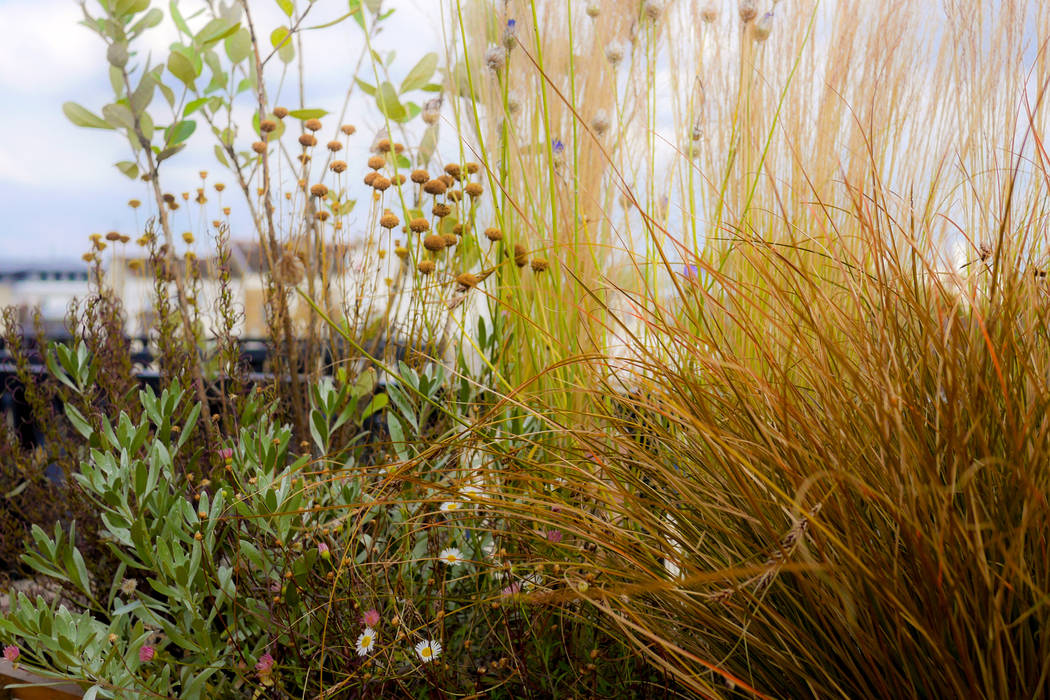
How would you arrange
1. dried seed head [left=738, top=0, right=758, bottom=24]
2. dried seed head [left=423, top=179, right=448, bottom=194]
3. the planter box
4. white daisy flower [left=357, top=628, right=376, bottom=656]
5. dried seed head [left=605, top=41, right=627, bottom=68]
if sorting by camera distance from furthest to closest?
dried seed head [left=605, top=41, right=627, bottom=68] < dried seed head [left=738, top=0, right=758, bottom=24] < dried seed head [left=423, top=179, right=448, bottom=194] < the planter box < white daisy flower [left=357, top=628, right=376, bottom=656]

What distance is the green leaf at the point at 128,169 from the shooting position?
2512 mm

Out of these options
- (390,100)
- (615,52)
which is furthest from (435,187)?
(390,100)

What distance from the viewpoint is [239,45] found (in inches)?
95.3

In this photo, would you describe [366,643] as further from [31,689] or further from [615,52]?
[615,52]

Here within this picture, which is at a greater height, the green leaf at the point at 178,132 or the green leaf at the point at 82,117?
the green leaf at the point at 82,117

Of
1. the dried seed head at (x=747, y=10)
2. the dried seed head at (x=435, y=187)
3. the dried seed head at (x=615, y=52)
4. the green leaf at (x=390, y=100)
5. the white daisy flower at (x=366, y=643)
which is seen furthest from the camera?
the green leaf at (x=390, y=100)

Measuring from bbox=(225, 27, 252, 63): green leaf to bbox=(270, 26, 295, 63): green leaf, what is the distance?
0.07 m

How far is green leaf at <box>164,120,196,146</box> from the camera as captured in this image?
7.69 feet

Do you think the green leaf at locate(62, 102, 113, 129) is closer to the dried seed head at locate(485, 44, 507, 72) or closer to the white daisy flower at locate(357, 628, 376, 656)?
the dried seed head at locate(485, 44, 507, 72)

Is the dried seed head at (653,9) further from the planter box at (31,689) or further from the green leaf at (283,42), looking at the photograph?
the planter box at (31,689)

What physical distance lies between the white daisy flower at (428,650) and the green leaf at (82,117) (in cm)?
180

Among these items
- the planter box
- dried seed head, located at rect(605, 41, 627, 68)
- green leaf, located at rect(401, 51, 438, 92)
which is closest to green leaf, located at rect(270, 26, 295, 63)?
green leaf, located at rect(401, 51, 438, 92)

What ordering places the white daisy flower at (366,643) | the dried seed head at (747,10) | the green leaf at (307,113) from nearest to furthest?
the white daisy flower at (366,643) < the dried seed head at (747,10) < the green leaf at (307,113)

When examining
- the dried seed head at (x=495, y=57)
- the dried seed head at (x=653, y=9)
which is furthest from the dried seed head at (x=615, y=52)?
the dried seed head at (x=495, y=57)
